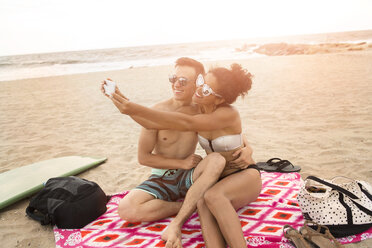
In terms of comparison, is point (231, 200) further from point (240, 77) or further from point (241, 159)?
point (240, 77)

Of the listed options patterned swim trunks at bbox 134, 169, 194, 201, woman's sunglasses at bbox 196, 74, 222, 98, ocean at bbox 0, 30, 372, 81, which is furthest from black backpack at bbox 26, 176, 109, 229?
ocean at bbox 0, 30, 372, 81

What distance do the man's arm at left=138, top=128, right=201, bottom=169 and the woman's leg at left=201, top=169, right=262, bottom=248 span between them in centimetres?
44

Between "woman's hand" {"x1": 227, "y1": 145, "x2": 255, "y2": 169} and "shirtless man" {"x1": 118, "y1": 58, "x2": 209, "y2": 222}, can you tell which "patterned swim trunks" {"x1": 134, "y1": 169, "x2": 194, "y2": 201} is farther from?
"woman's hand" {"x1": 227, "y1": 145, "x2": 255, "y2": 169}

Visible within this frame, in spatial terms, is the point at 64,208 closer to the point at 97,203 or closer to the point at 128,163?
the point at 97,203

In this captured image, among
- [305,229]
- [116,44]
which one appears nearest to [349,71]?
[305,229]

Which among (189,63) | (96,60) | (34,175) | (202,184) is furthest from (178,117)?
(96,60)

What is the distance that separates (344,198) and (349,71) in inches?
478

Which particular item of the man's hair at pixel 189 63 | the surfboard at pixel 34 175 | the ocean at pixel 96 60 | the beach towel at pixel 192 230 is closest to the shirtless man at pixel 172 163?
the man's hair at pixel 189 63

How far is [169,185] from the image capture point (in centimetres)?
318

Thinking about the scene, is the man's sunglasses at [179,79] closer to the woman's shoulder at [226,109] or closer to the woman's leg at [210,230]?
the woman's shoulder at [226,109]

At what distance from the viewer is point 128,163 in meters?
5.11

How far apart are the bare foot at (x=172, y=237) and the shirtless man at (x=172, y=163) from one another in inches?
3.9

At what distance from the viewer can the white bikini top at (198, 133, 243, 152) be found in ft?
9.48

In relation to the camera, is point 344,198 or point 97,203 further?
point 97,203
